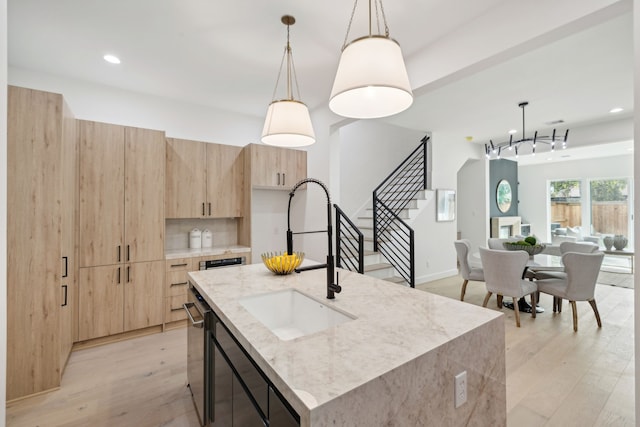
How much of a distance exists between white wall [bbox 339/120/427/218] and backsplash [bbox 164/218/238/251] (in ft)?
7.60

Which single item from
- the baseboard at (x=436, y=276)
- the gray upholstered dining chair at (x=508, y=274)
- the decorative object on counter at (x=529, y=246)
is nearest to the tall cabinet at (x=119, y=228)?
the gray upholstered dining chair at (x=508, y=274)

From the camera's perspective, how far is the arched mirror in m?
8.32

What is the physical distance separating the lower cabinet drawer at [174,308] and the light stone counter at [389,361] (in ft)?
7.34

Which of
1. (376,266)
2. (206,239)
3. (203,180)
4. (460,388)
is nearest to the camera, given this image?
(460,388)

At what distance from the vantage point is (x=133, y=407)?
212cm

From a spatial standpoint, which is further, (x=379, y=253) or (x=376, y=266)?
(x=379, y=253)

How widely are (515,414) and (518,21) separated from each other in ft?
9.06

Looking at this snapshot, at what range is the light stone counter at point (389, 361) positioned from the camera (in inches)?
31.6

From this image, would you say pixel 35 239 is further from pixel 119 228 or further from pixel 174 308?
pixel 174 308

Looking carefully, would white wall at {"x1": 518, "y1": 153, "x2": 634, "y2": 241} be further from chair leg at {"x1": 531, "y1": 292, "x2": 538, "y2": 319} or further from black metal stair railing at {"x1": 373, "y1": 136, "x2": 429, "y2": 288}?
chair leg at {"x1": 531, "y1": 292, "x2": 538, "y2": 319}

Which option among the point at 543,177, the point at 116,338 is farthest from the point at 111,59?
the point at 543,177

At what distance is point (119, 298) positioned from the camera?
315 centimetres

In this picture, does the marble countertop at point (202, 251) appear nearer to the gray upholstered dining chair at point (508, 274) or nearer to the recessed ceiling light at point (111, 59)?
the recessed ceiling light at point (111, 59)

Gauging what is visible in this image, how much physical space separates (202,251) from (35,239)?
1.68 meters
